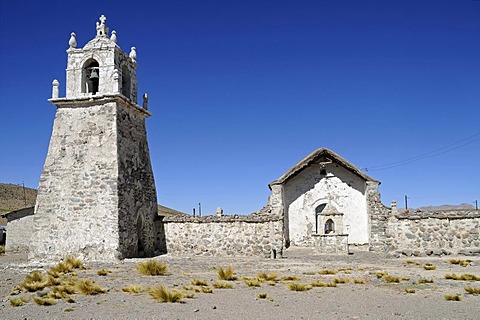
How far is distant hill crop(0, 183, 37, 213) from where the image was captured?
59.7 m

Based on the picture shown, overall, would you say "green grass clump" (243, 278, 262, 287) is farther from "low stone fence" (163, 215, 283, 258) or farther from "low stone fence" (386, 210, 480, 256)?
"low stone fence" (386, 210, 480, 256)

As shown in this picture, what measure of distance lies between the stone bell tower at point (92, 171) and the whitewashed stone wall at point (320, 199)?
352 inches

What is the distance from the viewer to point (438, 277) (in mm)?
13719

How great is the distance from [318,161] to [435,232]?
7.71m

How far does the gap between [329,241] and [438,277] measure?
32.2 feet

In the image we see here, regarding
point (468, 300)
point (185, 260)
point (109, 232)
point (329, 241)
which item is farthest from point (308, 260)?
point (468, 300)

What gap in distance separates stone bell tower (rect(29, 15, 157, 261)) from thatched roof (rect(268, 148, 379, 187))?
7.97 metres

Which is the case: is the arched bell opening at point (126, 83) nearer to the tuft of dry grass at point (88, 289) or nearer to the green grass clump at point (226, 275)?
the green grass clump at point (226, 275)

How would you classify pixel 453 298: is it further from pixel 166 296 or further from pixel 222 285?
pixel 166 296

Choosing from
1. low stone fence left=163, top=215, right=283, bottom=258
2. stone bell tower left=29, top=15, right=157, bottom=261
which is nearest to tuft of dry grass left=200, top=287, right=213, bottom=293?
stone bell tower left=29, top=15, right=157, bottom=261

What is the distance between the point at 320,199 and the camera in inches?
1099

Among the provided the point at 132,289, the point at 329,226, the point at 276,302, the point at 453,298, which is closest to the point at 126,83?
the point at 329,226

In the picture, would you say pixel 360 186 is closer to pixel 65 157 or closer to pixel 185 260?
pixel 185 260

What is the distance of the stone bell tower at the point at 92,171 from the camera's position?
2066 cm
